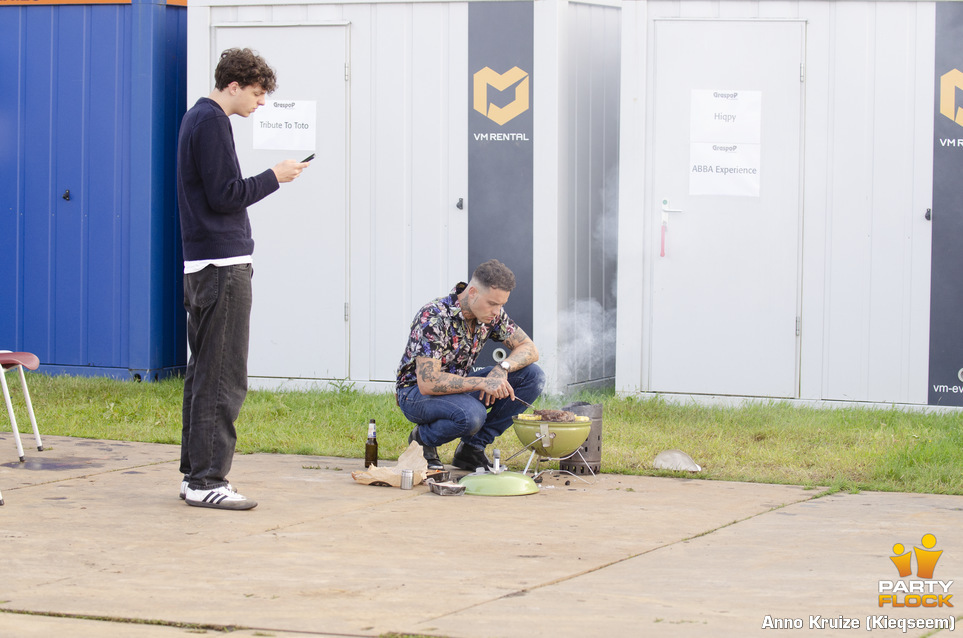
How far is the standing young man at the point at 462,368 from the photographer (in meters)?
5.57

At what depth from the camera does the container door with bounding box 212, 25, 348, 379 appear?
8.62 m

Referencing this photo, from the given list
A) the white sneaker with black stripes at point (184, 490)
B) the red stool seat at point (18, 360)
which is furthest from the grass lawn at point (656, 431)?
the white sneaker with black stripes at point (184, 490)

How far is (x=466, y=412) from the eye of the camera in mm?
5598

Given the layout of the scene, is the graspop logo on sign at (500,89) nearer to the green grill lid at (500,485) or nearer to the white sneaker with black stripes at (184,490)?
the green grill lid at (500,485)

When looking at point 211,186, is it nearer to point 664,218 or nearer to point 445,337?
point 445,337

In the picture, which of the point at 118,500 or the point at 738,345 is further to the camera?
the point at 738,345

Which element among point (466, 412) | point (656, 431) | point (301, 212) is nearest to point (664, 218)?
point (656, 431)

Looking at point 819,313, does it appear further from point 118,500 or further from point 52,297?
point 52,297

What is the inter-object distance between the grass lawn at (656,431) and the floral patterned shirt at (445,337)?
2.34 feet

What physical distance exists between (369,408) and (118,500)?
9.15 ft

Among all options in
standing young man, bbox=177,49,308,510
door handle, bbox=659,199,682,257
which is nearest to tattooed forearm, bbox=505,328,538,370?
standing young man, bbox=177,49,308,510

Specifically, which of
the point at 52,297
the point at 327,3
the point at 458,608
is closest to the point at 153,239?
the point at 52,297

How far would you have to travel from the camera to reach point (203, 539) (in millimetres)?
4375

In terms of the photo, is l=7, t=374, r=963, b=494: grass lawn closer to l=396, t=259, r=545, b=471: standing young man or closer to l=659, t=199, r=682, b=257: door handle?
l=396, t=259, r=545, b=471: standing young man
